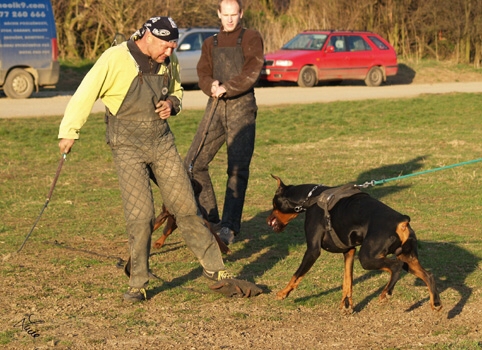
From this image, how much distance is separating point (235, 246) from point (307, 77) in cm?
1817

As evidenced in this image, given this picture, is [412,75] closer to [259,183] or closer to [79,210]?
[259,183]

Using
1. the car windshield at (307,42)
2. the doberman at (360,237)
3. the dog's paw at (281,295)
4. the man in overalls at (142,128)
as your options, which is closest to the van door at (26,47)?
the car windshield at (307,42)

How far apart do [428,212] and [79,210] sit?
3.83 meters

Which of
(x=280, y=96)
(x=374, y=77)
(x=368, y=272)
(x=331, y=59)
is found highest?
→ (x=368, y=272)

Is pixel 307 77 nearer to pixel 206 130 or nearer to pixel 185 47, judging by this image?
pixel 185 47

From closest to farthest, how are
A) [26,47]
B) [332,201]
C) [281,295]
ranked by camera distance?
[332,201] → [281,295] → [26,47]

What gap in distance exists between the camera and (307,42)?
26844 millimetres

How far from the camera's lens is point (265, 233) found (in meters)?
8.98

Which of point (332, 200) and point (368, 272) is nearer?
point (332, 200)

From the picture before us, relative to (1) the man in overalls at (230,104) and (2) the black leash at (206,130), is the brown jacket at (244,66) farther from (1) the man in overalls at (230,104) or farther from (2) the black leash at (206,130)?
(2) the black leash at (206,130)

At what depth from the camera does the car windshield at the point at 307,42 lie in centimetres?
2658

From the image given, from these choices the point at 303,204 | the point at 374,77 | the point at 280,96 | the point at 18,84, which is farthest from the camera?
the point at 374,77

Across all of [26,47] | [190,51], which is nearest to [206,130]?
[26,47]

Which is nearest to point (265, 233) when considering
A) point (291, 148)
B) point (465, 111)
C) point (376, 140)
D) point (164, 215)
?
point (164, 215)
